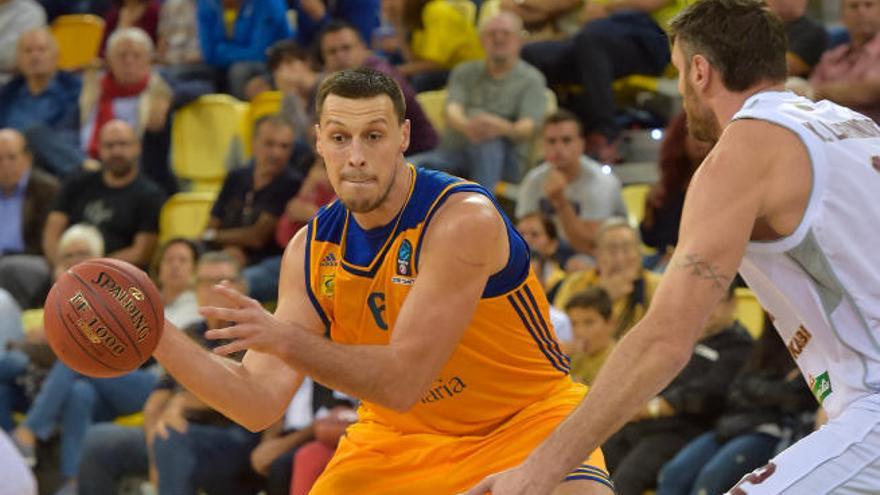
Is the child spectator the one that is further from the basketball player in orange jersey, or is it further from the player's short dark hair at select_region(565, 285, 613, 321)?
the basketball player in orange jersey

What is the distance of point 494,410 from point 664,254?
4453 millimetres

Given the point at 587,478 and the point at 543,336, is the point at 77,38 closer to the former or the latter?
the point at 543,336

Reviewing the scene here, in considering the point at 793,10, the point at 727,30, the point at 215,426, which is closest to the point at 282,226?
the point at 215,426

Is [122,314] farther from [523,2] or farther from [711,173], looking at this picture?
[523,2]

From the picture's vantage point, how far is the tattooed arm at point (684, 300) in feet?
11.7

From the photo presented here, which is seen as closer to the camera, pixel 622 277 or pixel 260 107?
pixel 622 277

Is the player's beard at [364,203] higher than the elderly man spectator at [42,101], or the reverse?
the player's beard at [364,203]

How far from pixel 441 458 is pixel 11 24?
8699 millimetres

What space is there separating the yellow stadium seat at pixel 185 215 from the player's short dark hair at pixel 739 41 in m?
6.79

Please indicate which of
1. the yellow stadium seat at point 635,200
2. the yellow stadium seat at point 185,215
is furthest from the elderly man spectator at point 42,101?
the yellow stadium seat at point 635,200

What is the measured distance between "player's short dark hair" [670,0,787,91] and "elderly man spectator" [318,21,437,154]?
566 centimetres

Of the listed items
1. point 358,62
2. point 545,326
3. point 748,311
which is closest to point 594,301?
point 748,311

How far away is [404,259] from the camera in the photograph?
4648mm

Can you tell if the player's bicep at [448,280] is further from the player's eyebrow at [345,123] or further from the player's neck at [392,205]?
the player's eyebrow at [345,123]
